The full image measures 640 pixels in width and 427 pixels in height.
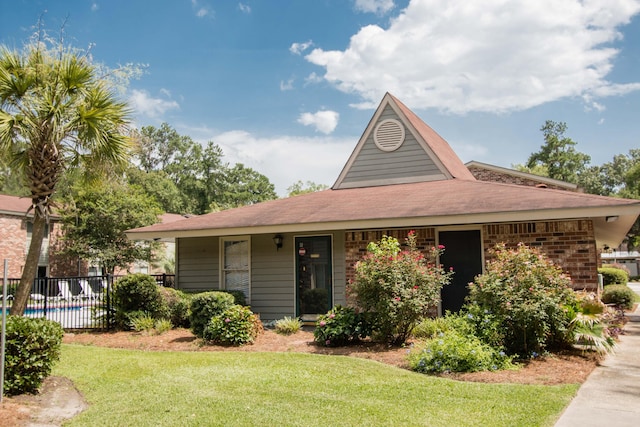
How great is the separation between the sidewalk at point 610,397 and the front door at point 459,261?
3.24 metres

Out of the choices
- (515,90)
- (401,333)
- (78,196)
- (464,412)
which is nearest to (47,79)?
(401,333)

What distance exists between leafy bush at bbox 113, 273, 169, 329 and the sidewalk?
899 cm

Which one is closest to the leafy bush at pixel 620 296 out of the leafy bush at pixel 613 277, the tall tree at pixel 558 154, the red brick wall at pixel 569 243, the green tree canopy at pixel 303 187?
the leafy bush at pixel 613 277

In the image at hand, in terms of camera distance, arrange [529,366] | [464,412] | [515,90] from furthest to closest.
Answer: [515,90] < [529,366] < [464,412]

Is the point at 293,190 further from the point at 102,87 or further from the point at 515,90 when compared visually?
the point at 102,87

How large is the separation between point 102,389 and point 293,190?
43.4 metres

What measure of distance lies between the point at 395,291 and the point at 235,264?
19.3 ft

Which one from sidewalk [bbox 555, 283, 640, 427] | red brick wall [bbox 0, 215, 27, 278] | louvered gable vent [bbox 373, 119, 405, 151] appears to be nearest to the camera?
sidewalk [bbox 555, 283, 640, 427]

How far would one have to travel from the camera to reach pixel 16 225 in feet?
92.9

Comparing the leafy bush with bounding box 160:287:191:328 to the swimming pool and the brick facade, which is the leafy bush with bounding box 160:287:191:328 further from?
the brick facade

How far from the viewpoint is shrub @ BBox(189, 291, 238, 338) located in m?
10.3

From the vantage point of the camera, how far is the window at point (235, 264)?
13247mm

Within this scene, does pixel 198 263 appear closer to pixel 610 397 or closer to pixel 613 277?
pixel 610 397

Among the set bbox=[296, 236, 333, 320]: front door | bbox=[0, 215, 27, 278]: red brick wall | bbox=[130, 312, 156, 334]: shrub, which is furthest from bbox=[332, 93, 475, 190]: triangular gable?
bbox=[0, 215, 27, 278]: red brick wall
